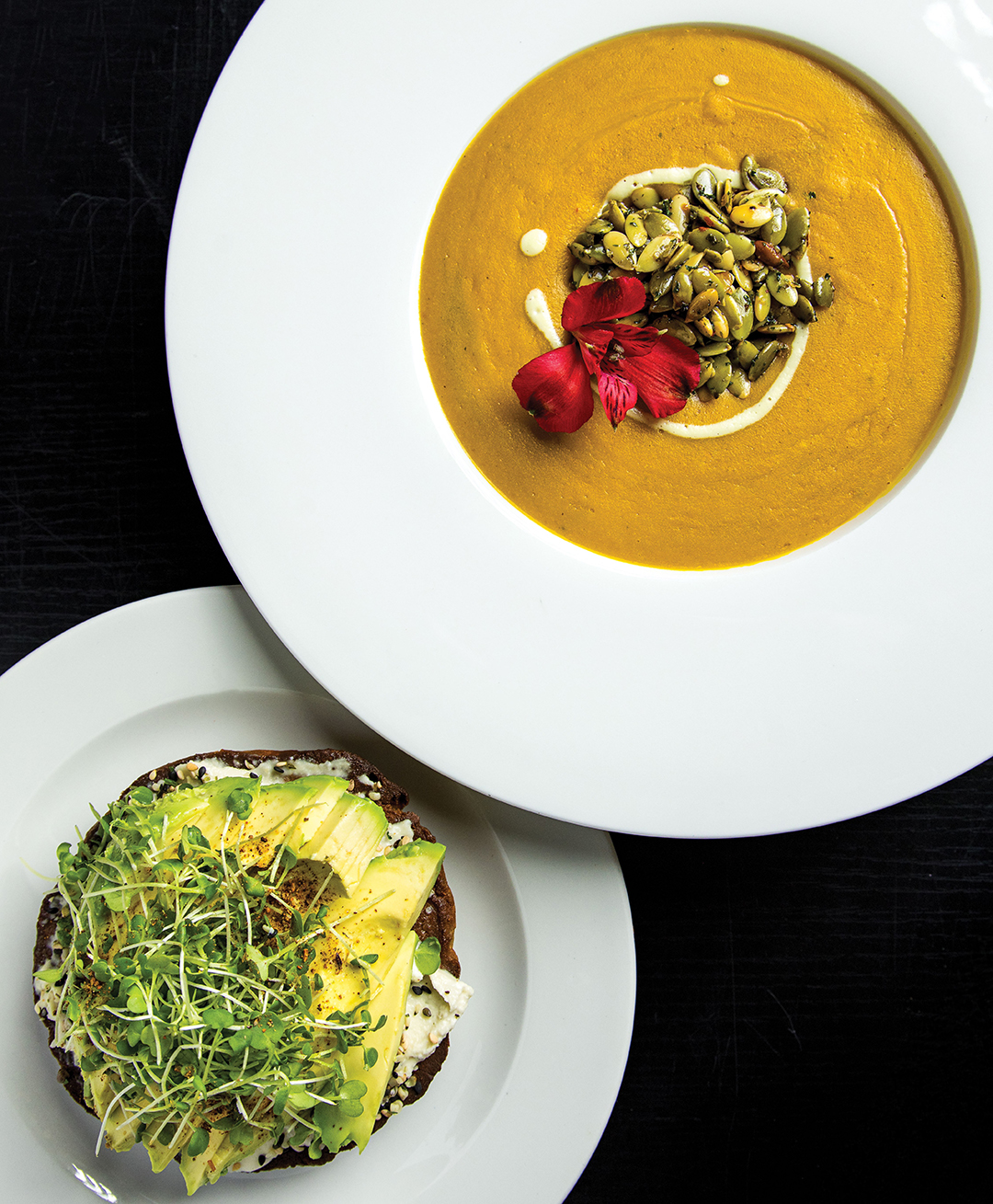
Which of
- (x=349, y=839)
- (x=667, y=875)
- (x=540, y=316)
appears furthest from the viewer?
(x=667, y=875)

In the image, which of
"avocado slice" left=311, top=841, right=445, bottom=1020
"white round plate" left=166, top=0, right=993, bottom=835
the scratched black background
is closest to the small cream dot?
"white round plate" left=166, top=0, right=993, bottom=835

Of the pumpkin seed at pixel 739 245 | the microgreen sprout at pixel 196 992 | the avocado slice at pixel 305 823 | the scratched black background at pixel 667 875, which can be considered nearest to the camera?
the microgreen sprout at pixel 196 992

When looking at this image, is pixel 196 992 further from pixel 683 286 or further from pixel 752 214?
pixel 752 214

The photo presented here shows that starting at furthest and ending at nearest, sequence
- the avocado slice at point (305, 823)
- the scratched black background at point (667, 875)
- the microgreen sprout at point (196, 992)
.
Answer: the scratched black background at point (667, 875), the avocado slice at point (305, 823), the microgreen sprout at point (196, 992)

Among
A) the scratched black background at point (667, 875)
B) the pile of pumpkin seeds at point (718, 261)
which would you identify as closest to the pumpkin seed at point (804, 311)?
the pile of pumpkin seeds at point (718, 261)

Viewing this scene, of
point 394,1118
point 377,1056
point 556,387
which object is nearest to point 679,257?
point 556,387

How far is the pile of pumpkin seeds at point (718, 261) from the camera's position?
168 cm

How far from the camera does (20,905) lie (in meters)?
1.75

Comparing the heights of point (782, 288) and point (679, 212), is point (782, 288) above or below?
below

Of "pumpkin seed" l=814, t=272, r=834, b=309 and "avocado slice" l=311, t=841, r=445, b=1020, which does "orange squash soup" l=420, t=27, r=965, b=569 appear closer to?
"pumpkin seed" l=814, t=272, r=834, b=309

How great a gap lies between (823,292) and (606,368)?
0.49 m

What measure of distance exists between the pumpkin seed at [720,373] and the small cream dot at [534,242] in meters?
0.43

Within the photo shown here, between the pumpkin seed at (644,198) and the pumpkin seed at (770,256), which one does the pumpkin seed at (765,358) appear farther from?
the pumpkin seed at (644,198)

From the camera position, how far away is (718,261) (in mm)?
1699
